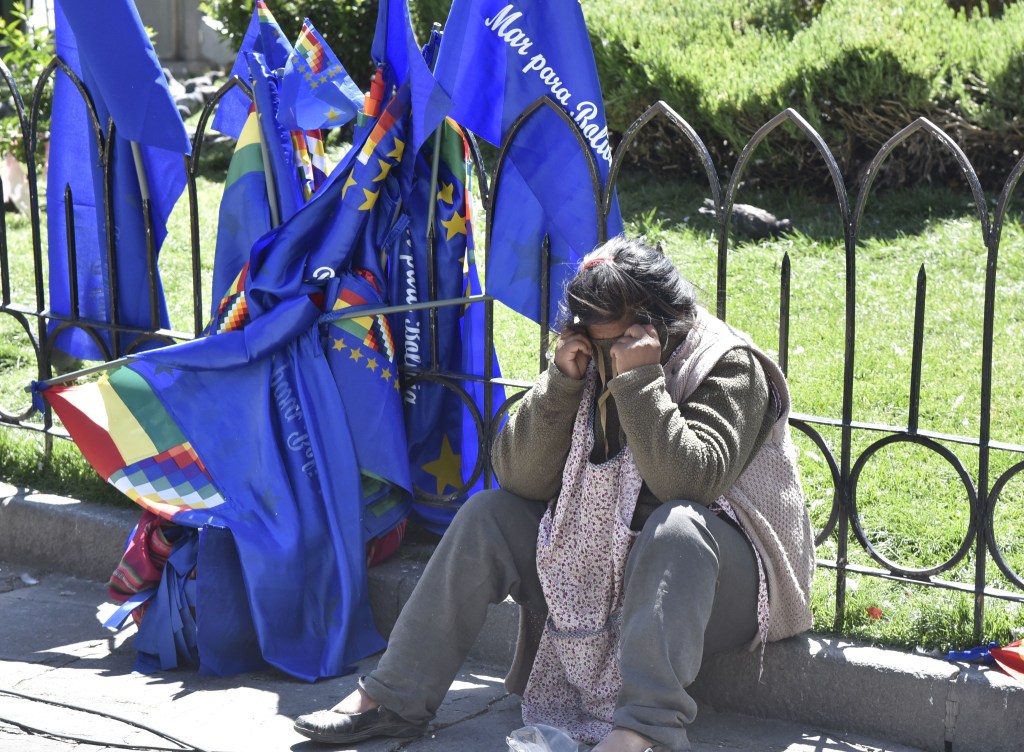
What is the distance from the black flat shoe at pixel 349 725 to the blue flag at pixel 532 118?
106 cm

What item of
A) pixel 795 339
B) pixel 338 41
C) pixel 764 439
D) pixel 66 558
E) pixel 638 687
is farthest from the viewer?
pixel 338 41

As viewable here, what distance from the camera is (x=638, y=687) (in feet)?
8.51

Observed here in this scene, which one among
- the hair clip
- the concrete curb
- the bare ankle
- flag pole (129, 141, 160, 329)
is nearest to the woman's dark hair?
the hair clip

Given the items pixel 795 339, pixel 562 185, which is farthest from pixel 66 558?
pixel 795 339

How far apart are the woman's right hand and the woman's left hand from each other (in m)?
0.09

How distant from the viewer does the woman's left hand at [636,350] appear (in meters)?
2.75

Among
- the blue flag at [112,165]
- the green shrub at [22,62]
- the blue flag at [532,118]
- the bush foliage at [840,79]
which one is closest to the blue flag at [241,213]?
the blue flag at [112,165]

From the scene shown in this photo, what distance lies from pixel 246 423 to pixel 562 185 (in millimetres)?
985

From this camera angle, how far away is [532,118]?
10.8 ft

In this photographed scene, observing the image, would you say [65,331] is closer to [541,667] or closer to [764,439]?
[541,667]

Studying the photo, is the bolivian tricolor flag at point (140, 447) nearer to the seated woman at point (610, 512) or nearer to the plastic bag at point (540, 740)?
the seated woman at point (610, 512)

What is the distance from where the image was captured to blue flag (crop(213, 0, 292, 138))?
139 inches

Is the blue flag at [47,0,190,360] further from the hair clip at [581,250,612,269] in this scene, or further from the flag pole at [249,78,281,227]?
the hair clip at [581,250,612,269]

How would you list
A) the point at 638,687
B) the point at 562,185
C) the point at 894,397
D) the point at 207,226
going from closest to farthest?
the point at 638,687 → the point at 562,185 → the point at 894,397 → the point at 207,226
